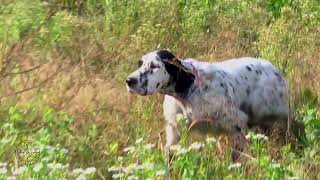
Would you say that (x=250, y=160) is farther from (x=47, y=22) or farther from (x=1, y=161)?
(x=47, y=22)

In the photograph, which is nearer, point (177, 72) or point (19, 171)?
point (19, 171)

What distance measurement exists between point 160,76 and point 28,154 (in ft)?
4.58

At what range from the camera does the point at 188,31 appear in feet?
27.7

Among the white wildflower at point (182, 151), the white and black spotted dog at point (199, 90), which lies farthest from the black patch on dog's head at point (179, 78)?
the white wildflower at point (182, 151)

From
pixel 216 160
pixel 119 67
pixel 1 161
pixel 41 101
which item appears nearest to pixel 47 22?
pixel 119 67

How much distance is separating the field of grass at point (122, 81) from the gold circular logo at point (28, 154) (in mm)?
17

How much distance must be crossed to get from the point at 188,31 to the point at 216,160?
11.6 ft

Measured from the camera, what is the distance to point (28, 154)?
5.01 metres

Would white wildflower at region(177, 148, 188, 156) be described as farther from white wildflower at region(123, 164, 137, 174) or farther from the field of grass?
white wildflower at region(123, 164, 137, 174)

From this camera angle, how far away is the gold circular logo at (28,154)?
492 cm

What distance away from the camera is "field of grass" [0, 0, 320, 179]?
4758 millimetres

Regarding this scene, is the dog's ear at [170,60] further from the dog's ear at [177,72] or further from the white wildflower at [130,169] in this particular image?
the white wildflower at [130,169]

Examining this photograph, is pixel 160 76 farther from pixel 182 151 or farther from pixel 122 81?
pixel 182 151

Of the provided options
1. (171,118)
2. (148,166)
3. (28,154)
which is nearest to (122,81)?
(171,118)
